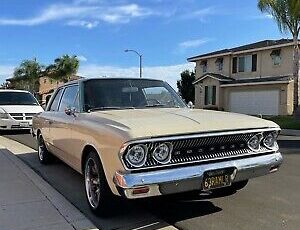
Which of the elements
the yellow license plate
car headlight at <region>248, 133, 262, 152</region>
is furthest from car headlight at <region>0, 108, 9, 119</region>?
the yellow license plate

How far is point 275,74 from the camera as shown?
34.3 m

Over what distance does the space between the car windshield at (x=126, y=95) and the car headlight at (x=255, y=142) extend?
63.0 inches

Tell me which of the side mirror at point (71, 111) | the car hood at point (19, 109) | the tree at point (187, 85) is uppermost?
the tree at point (187, 85)

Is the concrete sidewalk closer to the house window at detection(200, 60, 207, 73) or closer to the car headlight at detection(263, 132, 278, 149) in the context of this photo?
the car headlight at detection(263, 132, 278, 149)

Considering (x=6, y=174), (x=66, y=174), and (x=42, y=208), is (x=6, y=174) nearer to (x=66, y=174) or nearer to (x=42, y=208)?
(x=66, y=174)

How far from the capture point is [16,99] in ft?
56.8

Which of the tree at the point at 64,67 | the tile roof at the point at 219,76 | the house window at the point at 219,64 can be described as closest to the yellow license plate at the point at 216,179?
the tile roof at the point at 219,76

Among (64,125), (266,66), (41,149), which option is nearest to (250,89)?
(266,66)

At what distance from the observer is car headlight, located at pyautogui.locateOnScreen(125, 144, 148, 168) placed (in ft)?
14.3

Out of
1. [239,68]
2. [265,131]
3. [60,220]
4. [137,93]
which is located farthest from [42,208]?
[239,68]

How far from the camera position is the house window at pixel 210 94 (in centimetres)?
3981

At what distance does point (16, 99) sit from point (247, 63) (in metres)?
24.9

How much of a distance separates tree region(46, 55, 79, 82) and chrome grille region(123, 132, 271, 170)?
63.7 meters

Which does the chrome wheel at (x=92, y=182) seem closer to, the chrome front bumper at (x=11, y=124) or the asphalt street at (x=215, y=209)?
the asphalt street at (x=215, y=209)
